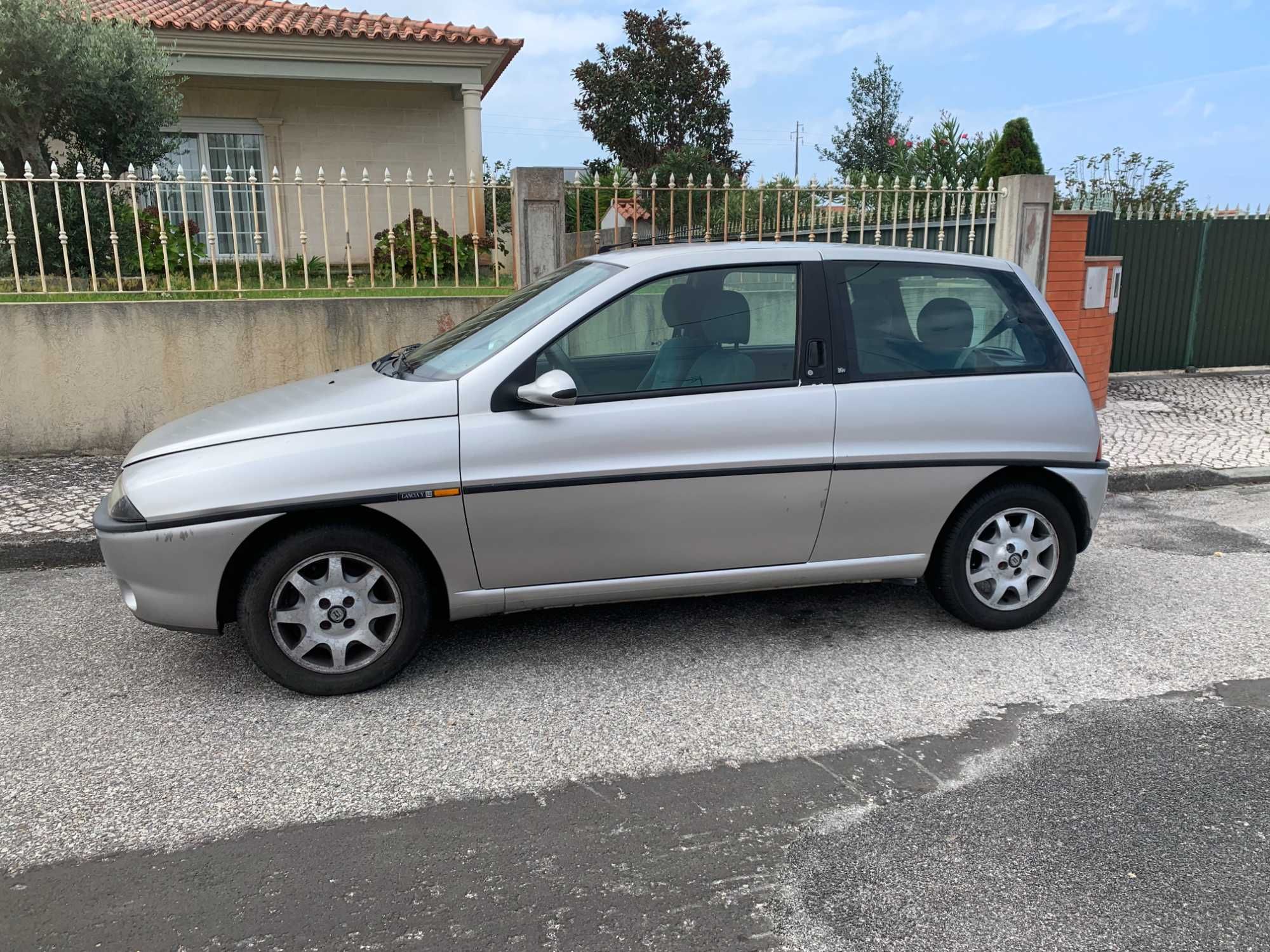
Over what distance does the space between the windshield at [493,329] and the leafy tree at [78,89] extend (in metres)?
5.80

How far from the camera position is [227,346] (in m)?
7.52

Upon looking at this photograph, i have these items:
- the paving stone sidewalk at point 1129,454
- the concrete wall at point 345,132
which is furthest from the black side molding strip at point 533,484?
the concrete wall at point 345,132

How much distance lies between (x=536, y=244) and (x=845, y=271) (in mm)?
4409

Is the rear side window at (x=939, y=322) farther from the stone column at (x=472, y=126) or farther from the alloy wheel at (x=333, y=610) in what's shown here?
the stone column at (x=472, y=126)

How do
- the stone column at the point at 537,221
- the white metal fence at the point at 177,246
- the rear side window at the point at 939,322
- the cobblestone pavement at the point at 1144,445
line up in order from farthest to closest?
the stone column at the point at 537,221 < the white metal fence at the point at 177,246 < the cobblestone pavement at the point at 1144,445 < the rear side window at the point at 939,322

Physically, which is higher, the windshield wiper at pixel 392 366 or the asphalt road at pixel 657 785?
the windshield wiper at pixel 392 366

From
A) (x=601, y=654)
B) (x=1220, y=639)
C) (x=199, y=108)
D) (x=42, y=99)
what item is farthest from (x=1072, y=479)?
(x=199, y=108)

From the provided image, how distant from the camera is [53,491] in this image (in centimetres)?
646

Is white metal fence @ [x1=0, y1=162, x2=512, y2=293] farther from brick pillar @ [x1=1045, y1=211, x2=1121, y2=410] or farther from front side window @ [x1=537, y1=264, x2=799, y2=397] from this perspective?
brick pillar @ [x1=1045, y1=211, x2=1121, y2=410]

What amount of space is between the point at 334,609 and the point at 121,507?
88cm

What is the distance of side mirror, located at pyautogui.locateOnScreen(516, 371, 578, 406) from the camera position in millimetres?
3631

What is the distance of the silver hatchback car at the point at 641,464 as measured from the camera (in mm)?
3611

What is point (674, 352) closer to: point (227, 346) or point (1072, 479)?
point (1072, 479)

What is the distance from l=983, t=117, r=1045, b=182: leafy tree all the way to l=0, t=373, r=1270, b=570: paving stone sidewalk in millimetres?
2716
